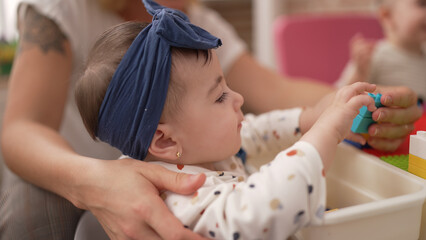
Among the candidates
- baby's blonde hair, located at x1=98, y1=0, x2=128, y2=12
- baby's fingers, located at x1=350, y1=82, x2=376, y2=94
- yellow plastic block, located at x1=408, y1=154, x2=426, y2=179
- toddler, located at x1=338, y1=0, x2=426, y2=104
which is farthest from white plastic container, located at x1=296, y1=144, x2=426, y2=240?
baby's blonde hair, located at x1=98, y1=0, x2=128, y2=12

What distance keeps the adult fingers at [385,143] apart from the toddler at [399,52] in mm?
349

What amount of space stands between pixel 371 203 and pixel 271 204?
102 millimetres

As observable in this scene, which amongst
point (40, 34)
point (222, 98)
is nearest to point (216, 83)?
point (222, 98)

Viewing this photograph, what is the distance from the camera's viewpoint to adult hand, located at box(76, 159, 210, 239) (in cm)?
38

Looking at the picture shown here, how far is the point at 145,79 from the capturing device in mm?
397

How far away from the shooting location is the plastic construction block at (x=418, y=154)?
0.43 meters

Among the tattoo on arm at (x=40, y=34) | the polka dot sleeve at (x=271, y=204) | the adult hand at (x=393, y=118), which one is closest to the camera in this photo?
the polka dot sleeve at (x=271, y=204)

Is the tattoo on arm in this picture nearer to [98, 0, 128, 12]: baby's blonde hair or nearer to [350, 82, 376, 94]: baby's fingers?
[98, 0, 128, 12]: baby's blonde hair

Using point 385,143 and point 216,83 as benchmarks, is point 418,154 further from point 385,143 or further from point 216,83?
point 216,83

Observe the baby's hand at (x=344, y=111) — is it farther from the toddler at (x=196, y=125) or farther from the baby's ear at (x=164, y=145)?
the baby's ear at (x=164, y=145)

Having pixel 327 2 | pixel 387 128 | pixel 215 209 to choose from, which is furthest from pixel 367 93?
pixel 327 2

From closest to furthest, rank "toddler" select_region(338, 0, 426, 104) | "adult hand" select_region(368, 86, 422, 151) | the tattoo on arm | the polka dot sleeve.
→ the polka dot sleeve, "adult hand" select_region(368, 86, 422, 151), the tattoo on arm, "toddler" select_region(338, 0, 426, 104)

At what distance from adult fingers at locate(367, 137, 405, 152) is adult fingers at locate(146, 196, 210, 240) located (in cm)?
28

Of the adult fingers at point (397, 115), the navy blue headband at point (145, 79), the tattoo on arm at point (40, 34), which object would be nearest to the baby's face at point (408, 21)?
the adult fingers at point (397, 115)
